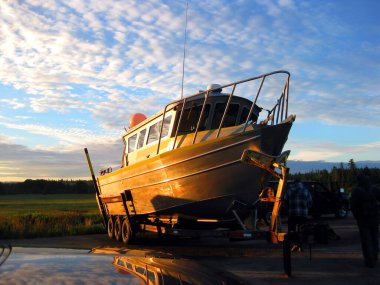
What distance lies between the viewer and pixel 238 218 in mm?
10305

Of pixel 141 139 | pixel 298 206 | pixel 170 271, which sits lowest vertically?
pixel 170 271

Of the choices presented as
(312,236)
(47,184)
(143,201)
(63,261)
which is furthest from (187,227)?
(47,184)

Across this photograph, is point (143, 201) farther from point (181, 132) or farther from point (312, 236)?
point (312, 236)

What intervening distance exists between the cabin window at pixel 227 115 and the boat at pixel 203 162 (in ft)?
0.08

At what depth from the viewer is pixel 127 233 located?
43.2 feet

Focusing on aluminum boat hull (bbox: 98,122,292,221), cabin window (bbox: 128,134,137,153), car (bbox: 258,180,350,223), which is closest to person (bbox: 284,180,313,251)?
aluminum boat hull (bbox: 98,122,292,221)

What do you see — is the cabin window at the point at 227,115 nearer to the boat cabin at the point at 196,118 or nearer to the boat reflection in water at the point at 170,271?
the boat cabin at the point at 196,118

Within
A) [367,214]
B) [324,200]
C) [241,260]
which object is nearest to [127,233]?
[241,260]

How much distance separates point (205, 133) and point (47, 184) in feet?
296

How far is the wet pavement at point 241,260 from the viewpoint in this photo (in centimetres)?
264

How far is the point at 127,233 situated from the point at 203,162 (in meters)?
4.42

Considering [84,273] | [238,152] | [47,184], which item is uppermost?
[47,184]

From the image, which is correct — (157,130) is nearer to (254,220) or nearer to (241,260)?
(254,220)

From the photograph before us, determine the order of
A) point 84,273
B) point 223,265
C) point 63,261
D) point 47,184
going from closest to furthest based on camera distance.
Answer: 1. point 84,273
2. point 63,261
3. point 223,265
4. point 47,184
